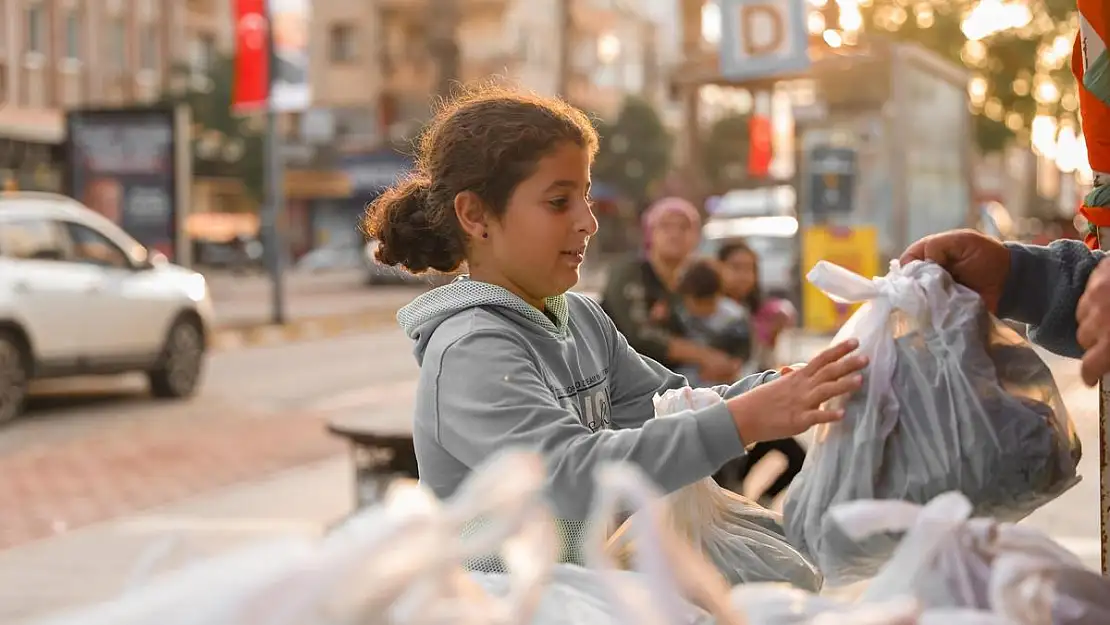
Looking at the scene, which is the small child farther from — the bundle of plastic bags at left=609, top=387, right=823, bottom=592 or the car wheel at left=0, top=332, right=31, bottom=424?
the car wheel at left=0, top=332, right=31, bottom=424

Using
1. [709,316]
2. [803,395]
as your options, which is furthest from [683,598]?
[709,316]

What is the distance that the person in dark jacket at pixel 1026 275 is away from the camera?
204 cm

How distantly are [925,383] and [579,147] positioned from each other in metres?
0.81

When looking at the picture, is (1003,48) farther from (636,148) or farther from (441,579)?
(636,148)

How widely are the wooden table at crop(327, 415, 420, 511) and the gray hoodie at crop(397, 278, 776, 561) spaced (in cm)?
311

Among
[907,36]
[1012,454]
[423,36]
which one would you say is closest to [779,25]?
[1012,454]

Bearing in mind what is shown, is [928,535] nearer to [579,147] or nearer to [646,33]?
[579,147]

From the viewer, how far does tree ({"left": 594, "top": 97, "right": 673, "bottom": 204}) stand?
6019 centimetres

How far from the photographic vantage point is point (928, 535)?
1.45 m

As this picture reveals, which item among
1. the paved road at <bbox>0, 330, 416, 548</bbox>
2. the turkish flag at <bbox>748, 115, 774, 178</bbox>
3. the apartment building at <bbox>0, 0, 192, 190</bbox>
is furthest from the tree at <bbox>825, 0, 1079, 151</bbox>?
the apartment building at <bbox>0, 0, 192, 190</bbox>

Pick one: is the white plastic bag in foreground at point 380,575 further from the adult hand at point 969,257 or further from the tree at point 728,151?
the tree at point 728,151

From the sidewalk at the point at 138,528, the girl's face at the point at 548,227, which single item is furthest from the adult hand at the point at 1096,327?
the sidewalk at the point at 138,528

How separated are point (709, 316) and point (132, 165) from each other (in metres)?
17.0

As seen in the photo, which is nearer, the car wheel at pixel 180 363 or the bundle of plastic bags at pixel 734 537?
the bundle of plastic bags at pixel 734 537
